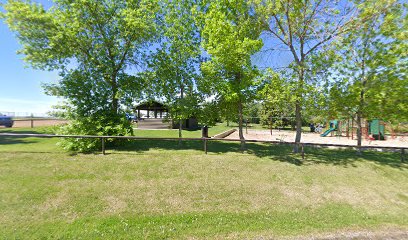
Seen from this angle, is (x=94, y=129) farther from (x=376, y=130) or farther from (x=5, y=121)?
(x=376, y=130)

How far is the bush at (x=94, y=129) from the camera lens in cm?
841

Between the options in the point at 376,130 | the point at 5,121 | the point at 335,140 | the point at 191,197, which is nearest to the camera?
the point at 191,197

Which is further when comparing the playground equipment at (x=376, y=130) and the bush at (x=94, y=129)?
the playground equipment at (x=376, y=130)

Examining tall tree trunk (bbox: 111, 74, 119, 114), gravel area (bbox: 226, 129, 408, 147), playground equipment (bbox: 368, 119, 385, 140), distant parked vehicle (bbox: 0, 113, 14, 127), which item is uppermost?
tall tree trunk (bbox: 111, 74, 119, 114)

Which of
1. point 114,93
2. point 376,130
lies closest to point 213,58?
point 114,93

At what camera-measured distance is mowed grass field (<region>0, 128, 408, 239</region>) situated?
419cm

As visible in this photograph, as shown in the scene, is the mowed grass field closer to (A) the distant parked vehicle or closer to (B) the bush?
(B) the bush

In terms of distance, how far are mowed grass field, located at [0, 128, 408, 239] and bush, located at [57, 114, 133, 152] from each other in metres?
0.65

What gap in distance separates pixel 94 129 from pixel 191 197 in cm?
645

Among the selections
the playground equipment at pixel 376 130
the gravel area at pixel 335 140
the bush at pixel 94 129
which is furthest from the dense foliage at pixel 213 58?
the playground equipment at pixel 376 130

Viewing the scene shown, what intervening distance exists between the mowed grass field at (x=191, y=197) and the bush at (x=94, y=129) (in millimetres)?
648

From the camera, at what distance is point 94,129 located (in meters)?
9.27

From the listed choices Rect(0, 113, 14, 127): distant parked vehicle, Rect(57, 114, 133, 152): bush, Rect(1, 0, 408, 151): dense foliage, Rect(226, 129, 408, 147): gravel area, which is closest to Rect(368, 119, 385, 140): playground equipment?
Rect(226, 129, 408, 147): gravel area

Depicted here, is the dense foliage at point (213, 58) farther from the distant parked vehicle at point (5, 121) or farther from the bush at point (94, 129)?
the distant parked vehicle at point (5, 121)
